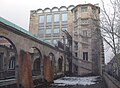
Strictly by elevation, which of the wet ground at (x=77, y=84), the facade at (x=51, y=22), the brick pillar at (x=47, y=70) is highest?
the facade at (x=51, y=22)

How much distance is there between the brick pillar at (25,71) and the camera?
14697 millimetres

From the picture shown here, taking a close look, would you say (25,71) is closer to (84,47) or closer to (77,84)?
(77,84)

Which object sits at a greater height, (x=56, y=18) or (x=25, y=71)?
(x=56, y=18)

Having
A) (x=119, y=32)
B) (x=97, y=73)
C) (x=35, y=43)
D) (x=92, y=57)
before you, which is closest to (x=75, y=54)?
(x=92, y=57)

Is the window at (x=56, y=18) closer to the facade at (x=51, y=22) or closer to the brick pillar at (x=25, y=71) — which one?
the facade at (x=51, y=22)

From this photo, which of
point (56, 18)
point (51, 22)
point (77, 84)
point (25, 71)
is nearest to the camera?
point (25, 71)

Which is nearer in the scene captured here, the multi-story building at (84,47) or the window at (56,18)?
the multi-story building at (84,47)

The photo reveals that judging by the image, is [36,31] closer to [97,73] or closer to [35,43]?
[97,73]

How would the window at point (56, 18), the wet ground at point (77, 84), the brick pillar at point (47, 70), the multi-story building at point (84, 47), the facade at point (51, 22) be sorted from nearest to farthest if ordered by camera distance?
the wet ground at point (77, 84) < the brick pillar at point (47, 70) < the multi-story building at point (84, 47) < the facade at point (51, 22) < the window at point (56, 18)

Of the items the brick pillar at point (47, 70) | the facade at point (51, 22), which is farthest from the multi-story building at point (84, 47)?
the brick pillar at point (47, 70)

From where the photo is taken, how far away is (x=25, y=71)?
15008 millimetres

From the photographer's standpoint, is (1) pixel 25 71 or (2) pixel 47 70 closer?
(1) pixel 25 71

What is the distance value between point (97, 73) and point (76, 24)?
10.6 metres

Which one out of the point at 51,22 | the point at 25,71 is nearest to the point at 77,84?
the point at 25,71
